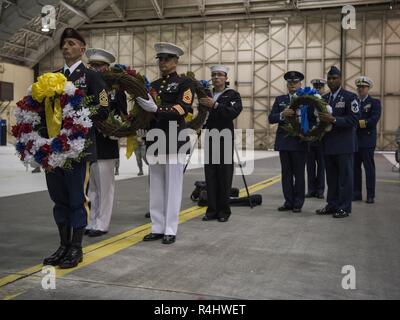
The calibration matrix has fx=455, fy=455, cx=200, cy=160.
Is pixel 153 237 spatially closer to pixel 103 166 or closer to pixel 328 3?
pixel 103 166

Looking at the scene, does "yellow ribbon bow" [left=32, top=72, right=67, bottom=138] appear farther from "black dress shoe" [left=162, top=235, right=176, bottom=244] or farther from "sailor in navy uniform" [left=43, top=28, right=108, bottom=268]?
"black dress shoe" [left=162, top=235, right=176, bottom=244]

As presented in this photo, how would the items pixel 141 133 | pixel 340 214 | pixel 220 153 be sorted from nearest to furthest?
pixel 141 133 → pixel 220 153 → pixel 340 214

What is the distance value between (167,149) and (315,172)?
4533 millimetres

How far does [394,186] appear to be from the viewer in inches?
384

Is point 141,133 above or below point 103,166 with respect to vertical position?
above

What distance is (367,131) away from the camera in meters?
7.58

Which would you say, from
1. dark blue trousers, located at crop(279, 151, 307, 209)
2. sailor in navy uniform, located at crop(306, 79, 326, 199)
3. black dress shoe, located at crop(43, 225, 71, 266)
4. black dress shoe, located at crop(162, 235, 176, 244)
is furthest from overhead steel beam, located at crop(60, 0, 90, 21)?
black dress shoe, located at crop(43, 225, 71, 266)

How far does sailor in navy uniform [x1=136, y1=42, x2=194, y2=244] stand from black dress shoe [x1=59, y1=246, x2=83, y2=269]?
993 mm

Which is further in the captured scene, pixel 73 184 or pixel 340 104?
pixel 340 104

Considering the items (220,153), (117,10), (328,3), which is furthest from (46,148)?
(117,10)

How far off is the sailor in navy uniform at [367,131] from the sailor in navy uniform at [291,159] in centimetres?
144

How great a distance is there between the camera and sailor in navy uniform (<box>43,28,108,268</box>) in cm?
379
